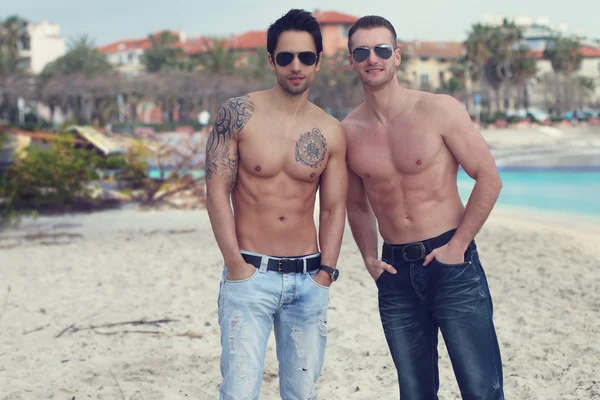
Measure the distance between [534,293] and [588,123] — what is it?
167ft

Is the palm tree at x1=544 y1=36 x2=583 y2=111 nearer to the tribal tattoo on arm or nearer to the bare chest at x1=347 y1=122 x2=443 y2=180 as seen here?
the bare chest at x1=347 y1=122 x2=443 y2=180

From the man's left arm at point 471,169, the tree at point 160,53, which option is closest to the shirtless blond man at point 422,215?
the man's left arm at point 471,169

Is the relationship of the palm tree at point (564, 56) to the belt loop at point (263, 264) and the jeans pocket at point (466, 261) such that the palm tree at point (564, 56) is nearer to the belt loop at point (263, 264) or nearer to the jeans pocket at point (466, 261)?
the jeans pocket at point (466, 261)

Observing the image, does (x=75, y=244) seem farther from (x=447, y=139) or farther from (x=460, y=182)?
(x=460, y=182)

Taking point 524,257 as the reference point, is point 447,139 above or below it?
above

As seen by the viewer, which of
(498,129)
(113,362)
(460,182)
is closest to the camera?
(113,362)

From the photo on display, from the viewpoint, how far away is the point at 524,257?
9.95 metres

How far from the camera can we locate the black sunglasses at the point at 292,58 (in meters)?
3.29

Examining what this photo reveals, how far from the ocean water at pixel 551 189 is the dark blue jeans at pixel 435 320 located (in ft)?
49.6

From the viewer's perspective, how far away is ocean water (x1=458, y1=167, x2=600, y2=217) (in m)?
19.4

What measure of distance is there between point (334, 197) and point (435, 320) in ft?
2.37

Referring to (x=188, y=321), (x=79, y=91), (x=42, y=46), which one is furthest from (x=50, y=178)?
(x=42, y=46)

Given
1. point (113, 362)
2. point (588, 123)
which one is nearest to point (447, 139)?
point (113, 362)

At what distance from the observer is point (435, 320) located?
11.4ft
